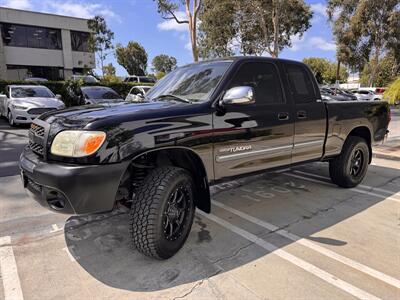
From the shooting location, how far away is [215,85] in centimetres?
362

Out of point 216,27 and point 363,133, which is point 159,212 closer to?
point 363,133

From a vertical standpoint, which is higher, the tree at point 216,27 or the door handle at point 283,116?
the tree at point 216,27

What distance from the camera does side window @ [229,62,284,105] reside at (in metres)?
3.83

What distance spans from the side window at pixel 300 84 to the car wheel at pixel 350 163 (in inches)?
46.6

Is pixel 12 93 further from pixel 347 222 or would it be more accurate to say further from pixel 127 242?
pixel 347 222

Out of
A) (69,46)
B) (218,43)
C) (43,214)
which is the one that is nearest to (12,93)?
(43,214)

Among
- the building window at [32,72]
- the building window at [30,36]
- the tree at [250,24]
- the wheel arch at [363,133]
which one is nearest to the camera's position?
the wheel arch at [363,133]

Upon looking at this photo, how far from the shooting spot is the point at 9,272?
297 centimetres

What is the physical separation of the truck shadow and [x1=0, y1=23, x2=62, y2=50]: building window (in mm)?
34192

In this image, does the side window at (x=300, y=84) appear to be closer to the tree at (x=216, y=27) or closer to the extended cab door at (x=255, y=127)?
the extended cab door at (x=255, y=127)

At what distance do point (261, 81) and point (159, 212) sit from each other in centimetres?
206

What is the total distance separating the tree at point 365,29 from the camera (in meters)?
31.1

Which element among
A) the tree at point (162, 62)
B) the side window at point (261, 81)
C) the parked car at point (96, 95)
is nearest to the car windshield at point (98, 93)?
the parked car at point (96, 95)

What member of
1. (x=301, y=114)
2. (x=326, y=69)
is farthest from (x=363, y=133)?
(x=326, y=69)
